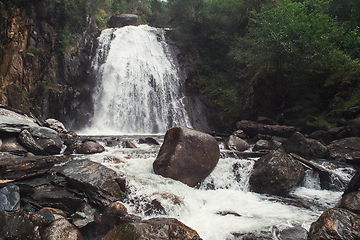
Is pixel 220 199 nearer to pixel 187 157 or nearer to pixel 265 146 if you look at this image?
pixel 187 157

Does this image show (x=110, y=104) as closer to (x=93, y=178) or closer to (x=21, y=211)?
(x=93, y=178)

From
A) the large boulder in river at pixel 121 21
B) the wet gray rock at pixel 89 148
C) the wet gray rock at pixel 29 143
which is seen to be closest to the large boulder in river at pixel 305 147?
the wet gray rock at pixel 89 148

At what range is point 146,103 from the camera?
647 inches

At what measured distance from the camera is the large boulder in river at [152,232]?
309cm

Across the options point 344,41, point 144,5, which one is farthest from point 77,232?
point 144,5

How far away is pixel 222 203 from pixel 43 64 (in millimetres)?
13792

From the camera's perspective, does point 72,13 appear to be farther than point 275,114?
Yes

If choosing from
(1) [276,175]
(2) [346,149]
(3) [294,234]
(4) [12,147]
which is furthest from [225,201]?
(4) [12,147]

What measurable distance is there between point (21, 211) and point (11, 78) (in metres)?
10.6

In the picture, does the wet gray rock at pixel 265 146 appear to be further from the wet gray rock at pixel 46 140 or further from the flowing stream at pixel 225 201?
the wet gray rock at pixel 46 140

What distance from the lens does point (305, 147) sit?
334 inches

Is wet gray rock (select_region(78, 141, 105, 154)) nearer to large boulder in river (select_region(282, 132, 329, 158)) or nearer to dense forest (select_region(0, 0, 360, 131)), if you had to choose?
large boulder in river (select_region(282, 132, 329, 158))

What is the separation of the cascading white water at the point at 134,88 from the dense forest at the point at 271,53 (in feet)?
8.03

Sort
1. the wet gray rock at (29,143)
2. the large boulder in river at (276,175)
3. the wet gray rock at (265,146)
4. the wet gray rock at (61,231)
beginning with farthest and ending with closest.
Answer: the wet gray rock at (265,146) → the wet gray rock at (29,143) → the large boulder in river at (276,175) → the wet gray rock at (61,231)
